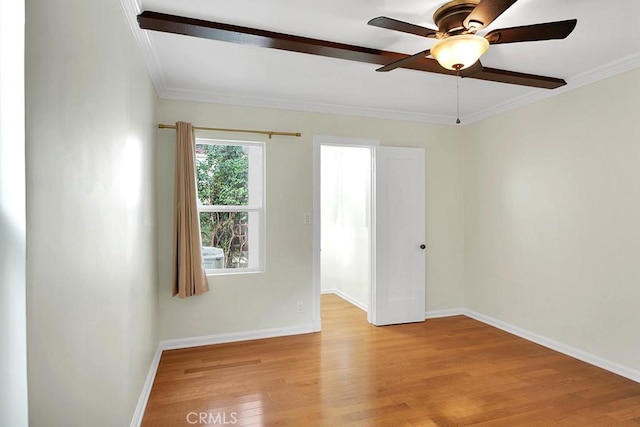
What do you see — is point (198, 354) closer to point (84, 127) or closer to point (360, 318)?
point (360, 318)

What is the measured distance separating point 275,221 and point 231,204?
51 centimetres

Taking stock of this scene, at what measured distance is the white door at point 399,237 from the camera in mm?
4227

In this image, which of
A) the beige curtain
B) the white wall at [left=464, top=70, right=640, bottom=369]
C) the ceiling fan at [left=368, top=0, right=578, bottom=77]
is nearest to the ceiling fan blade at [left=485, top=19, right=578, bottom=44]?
the ceiling fan at [left=368, top=0, right=578, bottom=77]

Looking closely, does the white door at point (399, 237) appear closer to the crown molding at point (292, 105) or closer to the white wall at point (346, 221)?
the white wall at point (346, 221)

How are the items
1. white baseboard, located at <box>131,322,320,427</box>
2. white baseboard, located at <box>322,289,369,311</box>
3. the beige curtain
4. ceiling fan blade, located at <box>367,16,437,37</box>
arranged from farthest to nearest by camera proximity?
white baseboard, located at <box>322,289,369,311</box> → the beige curtain → white baseboard, located at <box>131,322,320,427</box> → ceiling fan blade, located at <box>367,16,437,37</box>

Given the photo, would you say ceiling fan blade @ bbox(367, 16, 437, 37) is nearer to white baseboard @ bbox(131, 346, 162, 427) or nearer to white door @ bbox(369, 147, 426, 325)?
white door @ bbox(369, 147, 426, 325)

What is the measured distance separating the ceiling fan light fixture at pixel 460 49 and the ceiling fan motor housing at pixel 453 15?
18 centimetres

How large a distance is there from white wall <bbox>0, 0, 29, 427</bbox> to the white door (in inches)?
142

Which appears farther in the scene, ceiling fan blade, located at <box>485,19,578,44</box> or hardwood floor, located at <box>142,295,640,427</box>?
hardwood floor, located at <box>142,295,640,427</box>

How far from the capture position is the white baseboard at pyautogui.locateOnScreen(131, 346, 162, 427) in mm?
2174

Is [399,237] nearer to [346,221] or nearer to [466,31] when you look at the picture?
[346,221]

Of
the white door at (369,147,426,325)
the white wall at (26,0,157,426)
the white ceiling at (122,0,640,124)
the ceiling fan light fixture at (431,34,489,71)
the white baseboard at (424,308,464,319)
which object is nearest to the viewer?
the white wall at (26,0,157,426)

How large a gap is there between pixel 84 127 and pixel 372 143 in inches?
130

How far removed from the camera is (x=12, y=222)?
2.88 feet
